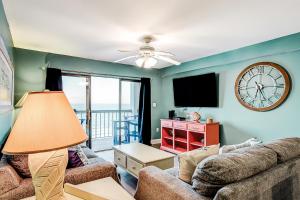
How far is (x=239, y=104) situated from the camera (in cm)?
362

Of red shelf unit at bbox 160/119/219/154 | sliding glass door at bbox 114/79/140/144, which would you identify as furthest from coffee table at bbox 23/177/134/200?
sliding glass door at bbox 114/79/140/144

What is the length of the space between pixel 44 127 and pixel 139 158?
1.93 m

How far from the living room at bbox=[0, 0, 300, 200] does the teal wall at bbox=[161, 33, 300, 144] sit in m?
0.02

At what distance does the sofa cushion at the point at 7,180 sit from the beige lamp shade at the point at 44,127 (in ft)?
2.58

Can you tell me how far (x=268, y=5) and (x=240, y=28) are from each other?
2.00ft

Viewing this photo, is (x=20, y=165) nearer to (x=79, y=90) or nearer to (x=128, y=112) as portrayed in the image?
(x=79, y=90)

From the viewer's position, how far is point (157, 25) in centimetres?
246

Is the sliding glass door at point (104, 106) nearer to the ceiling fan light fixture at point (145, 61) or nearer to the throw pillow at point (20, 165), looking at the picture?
the ceiling fan light fixture at point (145, 61)

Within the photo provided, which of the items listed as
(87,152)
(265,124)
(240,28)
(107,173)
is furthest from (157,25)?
(265,124)

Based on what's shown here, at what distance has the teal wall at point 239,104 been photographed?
112 inches

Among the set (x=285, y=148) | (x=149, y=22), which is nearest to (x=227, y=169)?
(x=285, y=148)

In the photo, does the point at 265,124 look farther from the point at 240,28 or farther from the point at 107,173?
the point at 107,173

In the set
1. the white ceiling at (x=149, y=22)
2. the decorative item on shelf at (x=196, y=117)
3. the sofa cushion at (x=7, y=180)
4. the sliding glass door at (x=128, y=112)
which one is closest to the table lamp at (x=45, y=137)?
the sofa cushion at (x=7, y=180)

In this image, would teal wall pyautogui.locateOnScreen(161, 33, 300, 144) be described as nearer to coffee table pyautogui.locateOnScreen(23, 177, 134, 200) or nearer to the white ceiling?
the white ceiling
